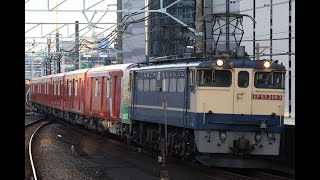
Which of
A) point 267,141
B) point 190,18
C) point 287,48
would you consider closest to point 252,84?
point 267,141

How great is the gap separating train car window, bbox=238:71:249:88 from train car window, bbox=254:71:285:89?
219 mm

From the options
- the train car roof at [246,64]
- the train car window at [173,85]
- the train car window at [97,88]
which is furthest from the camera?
the train car window at [97,88]

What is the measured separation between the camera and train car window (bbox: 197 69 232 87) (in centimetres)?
1298

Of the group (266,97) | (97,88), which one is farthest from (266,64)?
(97,88)

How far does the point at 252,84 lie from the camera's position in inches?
518

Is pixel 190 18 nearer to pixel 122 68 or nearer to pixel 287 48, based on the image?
pixel 287 48

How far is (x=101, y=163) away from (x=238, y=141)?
4.54 meters

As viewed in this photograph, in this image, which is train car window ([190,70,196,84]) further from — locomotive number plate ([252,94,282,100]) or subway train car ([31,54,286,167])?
locomotive number plate ([252,94,282,100])

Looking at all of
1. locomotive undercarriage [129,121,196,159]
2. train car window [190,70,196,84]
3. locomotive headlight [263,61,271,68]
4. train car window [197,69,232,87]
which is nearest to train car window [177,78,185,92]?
train car window [190,70,196,84]

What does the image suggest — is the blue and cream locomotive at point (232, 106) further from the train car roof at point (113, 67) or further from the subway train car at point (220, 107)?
the train car roof at point (113, 67)

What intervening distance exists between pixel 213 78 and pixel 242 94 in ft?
2.66

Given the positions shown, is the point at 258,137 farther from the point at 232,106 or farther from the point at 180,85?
the point at 180,85

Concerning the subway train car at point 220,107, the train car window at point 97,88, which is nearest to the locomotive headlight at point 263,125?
the subway train car at point 220,107

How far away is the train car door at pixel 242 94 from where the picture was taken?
12938 mm
